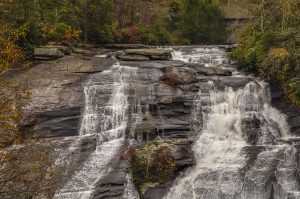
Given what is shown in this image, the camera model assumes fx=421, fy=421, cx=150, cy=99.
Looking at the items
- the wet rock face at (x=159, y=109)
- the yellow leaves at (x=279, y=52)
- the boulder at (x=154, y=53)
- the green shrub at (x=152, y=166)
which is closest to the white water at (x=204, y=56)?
the boulder at (x=154, y=53)

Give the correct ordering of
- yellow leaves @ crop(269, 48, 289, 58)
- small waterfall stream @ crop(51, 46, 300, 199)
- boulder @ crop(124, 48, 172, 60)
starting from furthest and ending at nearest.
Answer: boulder @ crop(124, 48, 172, 60), yellow leaves @ crop(269, 48, 289, 58), small waterfall stream @ crop(51, 46, 300, 199)

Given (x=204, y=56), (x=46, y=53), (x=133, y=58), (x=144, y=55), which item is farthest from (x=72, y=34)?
(x=204, y=56)

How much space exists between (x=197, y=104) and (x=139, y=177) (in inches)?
266

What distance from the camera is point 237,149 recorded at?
22.2 metres

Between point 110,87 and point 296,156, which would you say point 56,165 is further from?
point 296,156

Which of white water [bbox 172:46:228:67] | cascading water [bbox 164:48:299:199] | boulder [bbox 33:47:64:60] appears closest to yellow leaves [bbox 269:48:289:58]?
cascading water [bbox 164:48:299:199]

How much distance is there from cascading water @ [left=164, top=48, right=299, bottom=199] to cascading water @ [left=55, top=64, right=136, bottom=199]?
154 inches

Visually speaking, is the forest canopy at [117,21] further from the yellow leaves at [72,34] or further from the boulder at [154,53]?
the boulder at [154,53]

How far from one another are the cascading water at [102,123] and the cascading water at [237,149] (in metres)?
3.92

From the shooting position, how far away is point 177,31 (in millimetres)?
45344

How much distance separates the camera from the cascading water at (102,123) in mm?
20219

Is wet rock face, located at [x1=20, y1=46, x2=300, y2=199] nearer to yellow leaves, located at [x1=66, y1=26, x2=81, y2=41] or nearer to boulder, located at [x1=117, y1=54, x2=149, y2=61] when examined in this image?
boulder, located at [x1=117, y1=54, x2=149, y2=61]

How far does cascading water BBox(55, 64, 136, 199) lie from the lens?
66.3 feet

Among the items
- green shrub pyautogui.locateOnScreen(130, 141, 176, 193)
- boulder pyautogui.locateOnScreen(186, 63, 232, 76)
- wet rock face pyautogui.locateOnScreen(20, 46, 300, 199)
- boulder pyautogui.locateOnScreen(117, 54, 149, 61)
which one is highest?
boulder pyautogui.locateOnScreen(117, 54, 149, 61)
